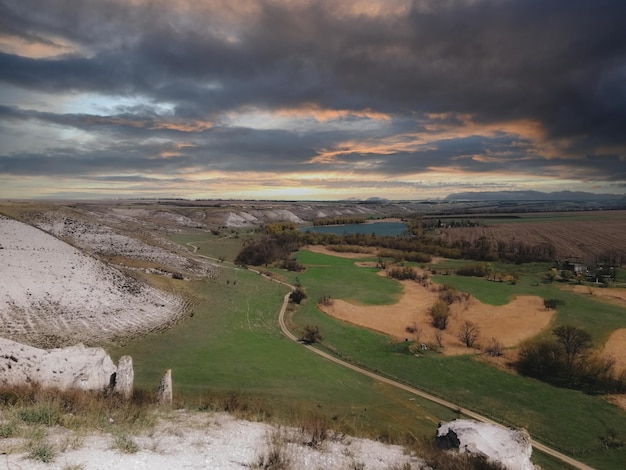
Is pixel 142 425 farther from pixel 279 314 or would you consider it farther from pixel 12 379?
pixel 279 314

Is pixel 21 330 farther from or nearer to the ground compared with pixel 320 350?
farther from the ground

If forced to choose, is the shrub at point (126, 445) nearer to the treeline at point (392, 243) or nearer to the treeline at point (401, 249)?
the treeline at point (401, 249)

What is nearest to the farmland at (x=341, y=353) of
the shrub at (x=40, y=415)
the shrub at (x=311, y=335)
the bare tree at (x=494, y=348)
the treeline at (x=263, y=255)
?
the bare tree at (x=494, y=348)

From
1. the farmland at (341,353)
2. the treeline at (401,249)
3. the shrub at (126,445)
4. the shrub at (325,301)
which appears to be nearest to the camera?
the shrub at (126,445)

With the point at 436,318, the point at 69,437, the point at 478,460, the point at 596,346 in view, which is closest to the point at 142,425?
the point at 69,437

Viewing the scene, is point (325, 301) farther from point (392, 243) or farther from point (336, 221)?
point (336, 221)
